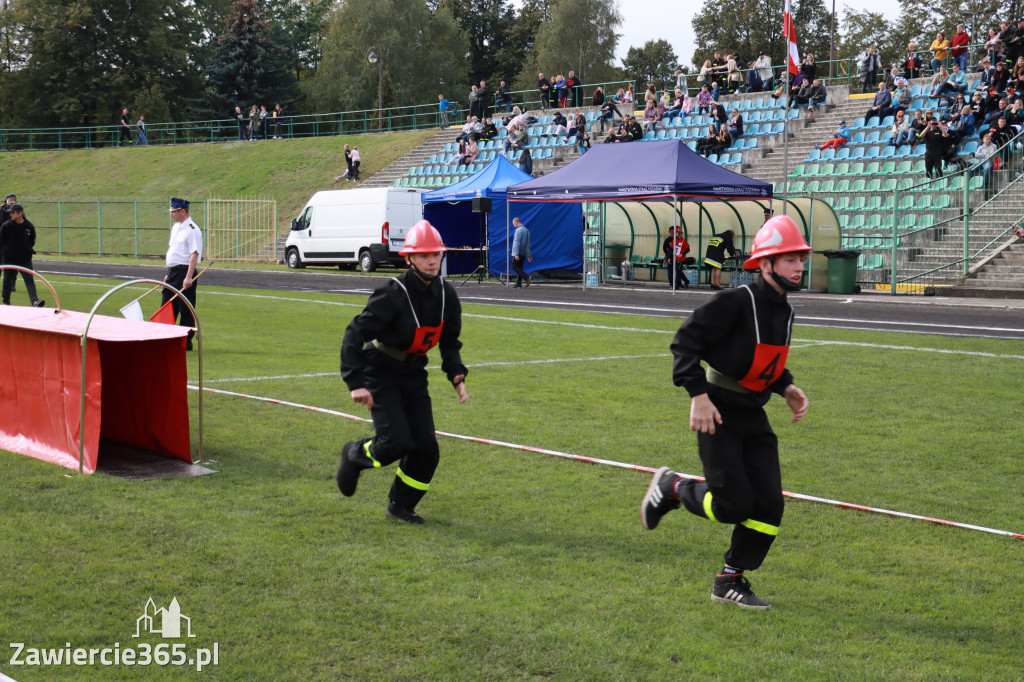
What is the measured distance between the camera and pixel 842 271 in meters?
25.5

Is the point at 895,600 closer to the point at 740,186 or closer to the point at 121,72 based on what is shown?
the point at 740,186

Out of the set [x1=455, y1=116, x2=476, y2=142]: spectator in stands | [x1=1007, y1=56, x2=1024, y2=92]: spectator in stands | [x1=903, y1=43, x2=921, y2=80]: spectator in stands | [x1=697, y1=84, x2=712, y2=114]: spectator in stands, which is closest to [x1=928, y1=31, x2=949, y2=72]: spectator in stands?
[x1=903, y1=43, x2=921, y2=80]: spectator in stands

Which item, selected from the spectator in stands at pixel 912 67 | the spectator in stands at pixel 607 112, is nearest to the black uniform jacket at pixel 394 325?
the spectator in stands at pixel 912 67

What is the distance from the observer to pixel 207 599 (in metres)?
4.89

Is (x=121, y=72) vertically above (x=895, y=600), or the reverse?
(x=121, y=72)

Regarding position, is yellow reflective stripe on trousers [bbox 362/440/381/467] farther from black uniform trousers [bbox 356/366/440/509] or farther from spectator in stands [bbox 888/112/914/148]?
spectator in stands [bbox 888/112/914/148]

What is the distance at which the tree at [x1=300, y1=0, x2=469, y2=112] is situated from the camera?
76.1 m

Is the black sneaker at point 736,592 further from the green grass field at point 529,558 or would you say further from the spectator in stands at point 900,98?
the spectator in stands at point 900,98

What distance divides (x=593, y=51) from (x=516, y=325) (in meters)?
63.8

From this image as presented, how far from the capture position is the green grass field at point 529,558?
14.2ft

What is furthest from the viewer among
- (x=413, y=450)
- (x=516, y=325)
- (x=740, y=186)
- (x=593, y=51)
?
(x=593, y=51)

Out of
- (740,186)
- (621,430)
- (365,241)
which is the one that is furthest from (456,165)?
(621,430)

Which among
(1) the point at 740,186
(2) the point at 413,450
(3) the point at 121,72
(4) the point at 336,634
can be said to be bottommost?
(4) the point at 336,634

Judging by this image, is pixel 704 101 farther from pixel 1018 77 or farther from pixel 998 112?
pixel 998 112
